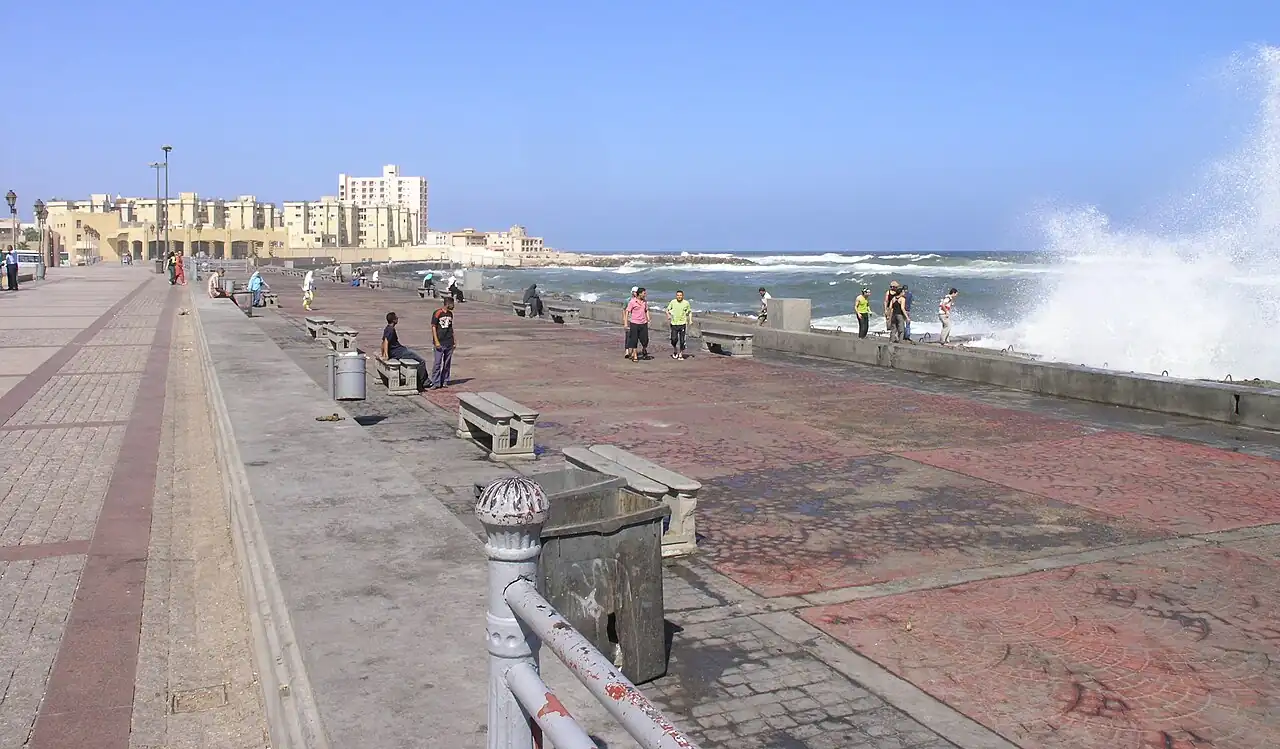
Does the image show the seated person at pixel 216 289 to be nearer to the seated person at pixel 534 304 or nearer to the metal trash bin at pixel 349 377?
the seated person at pixel 534 304

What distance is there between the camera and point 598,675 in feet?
7.14

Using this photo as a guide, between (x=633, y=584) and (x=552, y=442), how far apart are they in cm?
645

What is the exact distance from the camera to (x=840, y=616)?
5836 mm

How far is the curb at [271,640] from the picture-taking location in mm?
3928

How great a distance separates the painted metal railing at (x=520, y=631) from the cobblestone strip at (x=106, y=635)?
8.90 feet

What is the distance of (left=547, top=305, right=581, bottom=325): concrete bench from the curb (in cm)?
2167

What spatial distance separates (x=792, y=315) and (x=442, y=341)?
9.88 meters

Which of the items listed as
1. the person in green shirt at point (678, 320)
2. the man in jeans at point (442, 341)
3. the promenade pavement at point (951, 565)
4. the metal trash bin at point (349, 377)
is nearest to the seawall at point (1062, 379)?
the promenade pavement at point (951, 565)

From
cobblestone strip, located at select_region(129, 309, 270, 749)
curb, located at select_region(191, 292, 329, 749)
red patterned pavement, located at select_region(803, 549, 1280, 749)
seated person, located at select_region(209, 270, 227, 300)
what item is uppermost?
seated person, located at select_region(209, 270, 227, 300)

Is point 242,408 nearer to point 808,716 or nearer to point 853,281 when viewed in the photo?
point 808,716

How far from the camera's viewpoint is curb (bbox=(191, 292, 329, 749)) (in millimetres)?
3928

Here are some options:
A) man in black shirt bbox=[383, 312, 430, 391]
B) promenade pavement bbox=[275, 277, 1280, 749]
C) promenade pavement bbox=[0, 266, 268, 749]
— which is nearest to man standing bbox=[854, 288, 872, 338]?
promenade pavement bbox=[275, 277, 1280, 749]

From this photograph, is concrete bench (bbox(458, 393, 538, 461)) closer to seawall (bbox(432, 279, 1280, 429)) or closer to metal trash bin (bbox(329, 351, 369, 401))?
metal trash bin (bbox(329, 351, 369, 401))

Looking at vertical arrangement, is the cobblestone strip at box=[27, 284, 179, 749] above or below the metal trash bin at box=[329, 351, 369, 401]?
below
